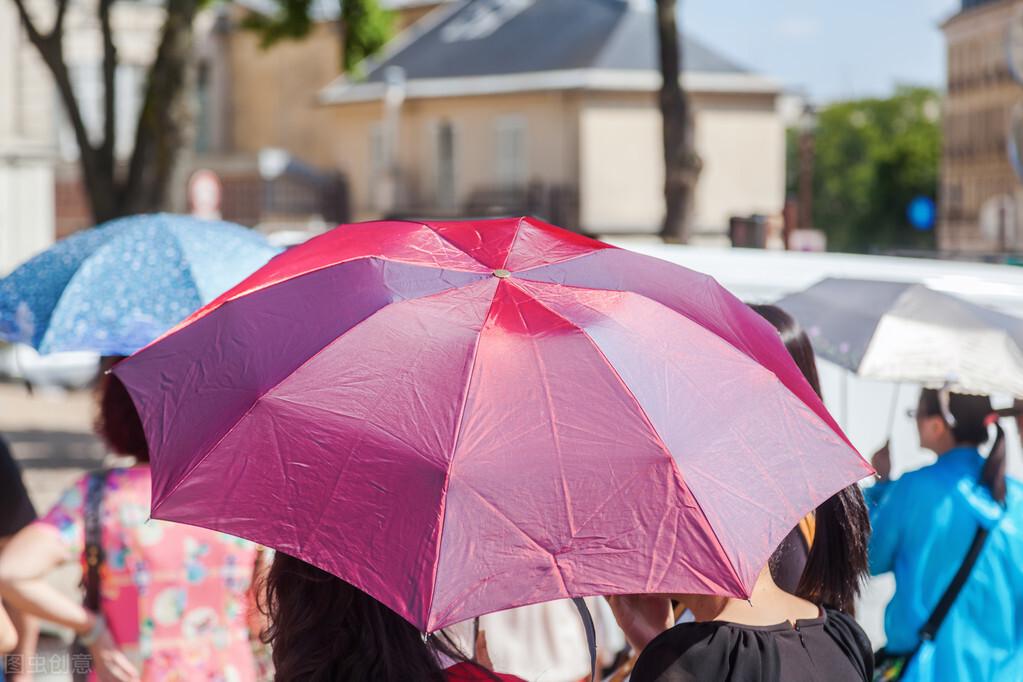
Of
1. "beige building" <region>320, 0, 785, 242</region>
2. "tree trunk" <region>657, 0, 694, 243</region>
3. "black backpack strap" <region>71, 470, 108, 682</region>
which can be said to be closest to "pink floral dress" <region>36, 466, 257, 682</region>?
"black backpack strap" <region>71, 470, 108, 682</region>

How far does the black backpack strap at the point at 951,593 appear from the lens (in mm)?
3740

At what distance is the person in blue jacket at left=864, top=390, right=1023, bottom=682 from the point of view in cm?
373

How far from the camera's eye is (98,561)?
352 centimetres

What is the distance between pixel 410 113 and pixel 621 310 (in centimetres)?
3670

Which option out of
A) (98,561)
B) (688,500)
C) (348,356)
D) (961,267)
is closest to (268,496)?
(348,356)

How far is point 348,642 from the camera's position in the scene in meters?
2.29

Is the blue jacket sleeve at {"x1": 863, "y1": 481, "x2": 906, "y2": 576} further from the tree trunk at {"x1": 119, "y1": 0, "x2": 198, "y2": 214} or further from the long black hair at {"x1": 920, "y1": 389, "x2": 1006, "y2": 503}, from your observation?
the tree trunk at {"x1": 119, "y1": 0, "x2": 198, "y2": 214}

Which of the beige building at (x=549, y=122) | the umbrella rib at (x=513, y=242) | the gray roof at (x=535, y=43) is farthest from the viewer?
the gray roof at (x=535, y=43)

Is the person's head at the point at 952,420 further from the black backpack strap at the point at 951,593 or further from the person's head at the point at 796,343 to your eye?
the person's head at the point at 796,343

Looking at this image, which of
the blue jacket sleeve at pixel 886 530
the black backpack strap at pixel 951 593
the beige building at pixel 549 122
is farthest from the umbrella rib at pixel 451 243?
the beige building at pixel 549 122

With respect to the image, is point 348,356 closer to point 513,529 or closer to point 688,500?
point 513,529

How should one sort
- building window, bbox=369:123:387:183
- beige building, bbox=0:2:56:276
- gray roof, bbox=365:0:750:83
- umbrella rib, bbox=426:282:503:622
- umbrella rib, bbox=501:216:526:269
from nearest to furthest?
umbrella rib, bbox=426:282:503:622 < umbrella rib, bbox=501:216:526:269 < beige building, bbox=0:2:56:276 < gray roof, bbox=365:0:750:83 < building window, bbox=369:123:387:183

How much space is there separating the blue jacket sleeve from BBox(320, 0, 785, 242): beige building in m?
28.6

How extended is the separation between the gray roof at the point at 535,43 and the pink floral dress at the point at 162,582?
1255 inches
